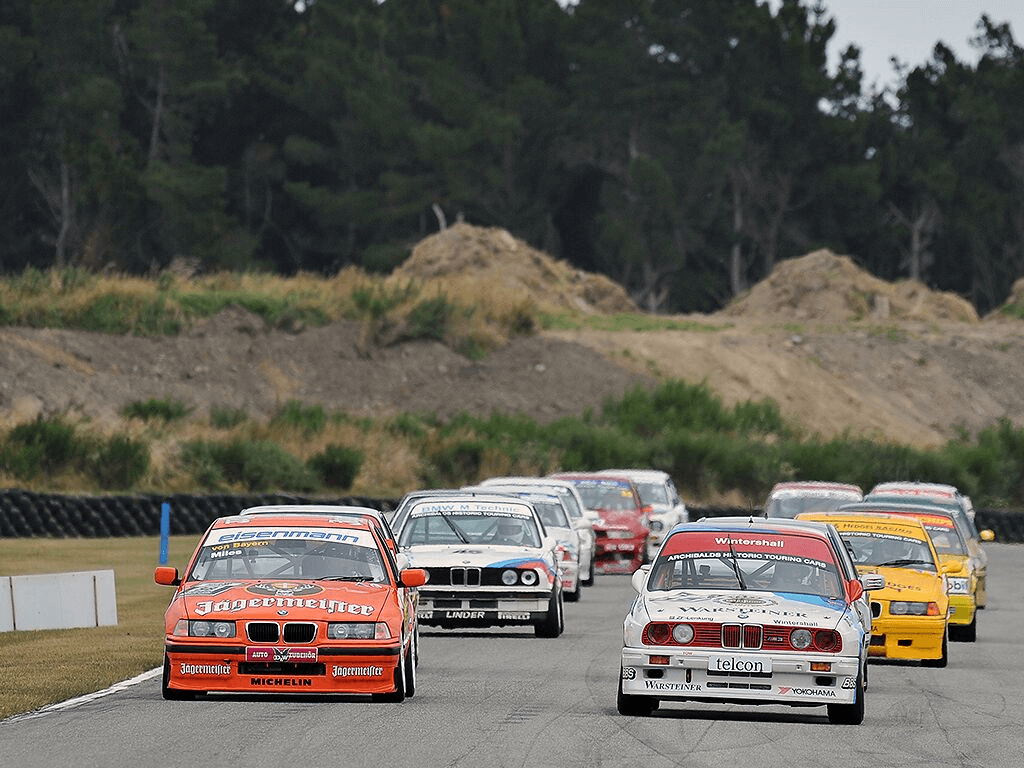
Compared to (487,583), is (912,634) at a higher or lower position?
lower

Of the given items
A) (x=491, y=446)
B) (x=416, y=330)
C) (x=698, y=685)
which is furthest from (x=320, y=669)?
(x=416, y=330)

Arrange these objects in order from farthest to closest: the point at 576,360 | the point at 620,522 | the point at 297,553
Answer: the point at 576,360
the point at 620,522
the point at 297,553

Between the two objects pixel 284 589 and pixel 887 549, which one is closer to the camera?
pixel 284 589

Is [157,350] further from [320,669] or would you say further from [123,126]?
[320,669]

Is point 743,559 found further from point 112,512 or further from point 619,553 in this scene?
point 112,512

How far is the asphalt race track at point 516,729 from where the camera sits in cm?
1192

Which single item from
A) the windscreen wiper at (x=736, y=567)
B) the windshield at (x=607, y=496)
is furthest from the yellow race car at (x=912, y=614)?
the windshield at (x=607, y=496)

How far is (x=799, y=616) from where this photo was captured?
44.4 feet

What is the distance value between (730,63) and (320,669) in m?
84.5

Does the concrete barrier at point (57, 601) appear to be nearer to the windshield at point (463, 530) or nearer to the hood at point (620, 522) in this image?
the windshield at point (463, 530)

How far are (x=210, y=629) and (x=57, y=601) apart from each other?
28.7 feet

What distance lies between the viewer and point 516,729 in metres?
13.3

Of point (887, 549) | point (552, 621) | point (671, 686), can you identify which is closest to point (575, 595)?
point (552, 621)

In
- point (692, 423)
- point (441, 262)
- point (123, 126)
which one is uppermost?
point (123, 126)
